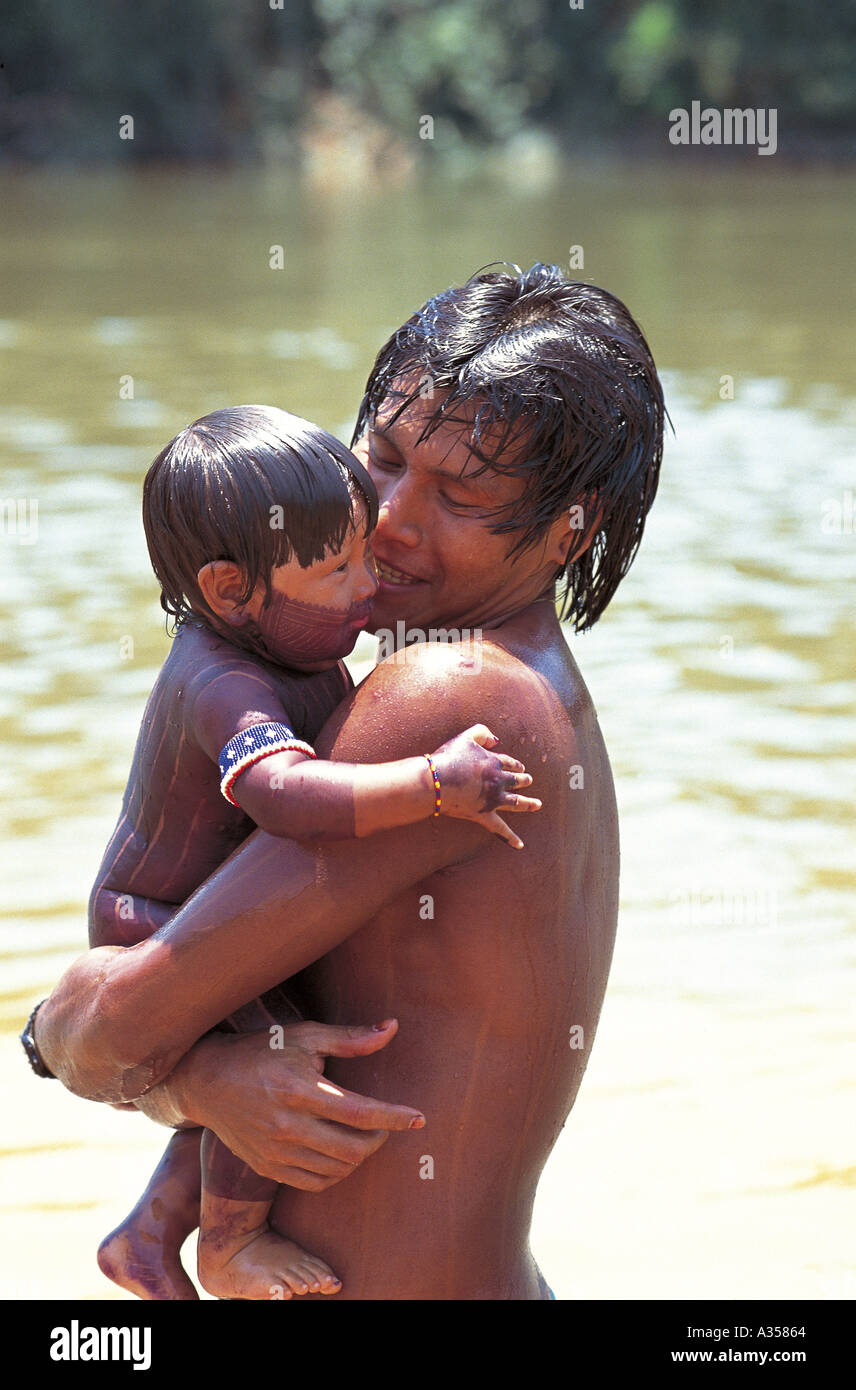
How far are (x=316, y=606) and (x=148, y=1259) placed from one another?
824 mm

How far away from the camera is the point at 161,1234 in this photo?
2166 mm

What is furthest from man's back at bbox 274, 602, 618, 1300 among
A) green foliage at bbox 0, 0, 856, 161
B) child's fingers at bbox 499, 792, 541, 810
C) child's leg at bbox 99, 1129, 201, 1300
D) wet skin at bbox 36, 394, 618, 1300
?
green foliage at bbox 0, 0, 856, 161

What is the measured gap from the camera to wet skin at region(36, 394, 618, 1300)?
1791 mm

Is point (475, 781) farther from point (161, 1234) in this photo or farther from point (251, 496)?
point (161, 1234)

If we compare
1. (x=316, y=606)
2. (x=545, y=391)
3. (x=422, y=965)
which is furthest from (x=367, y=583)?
(x=422, y=965)

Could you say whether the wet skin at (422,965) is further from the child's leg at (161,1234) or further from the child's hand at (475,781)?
the child's leg at (161,1234)

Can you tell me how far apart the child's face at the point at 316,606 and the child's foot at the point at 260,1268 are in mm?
615

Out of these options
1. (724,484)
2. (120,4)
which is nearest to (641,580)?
(724,484)

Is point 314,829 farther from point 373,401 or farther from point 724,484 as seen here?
point 724,484

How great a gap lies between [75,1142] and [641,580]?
4.90 metres

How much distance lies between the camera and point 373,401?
207cm

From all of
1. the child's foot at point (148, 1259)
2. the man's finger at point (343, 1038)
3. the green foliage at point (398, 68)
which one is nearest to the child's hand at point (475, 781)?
the man's finger at point (343, 1038)

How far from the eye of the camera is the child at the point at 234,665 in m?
1.88

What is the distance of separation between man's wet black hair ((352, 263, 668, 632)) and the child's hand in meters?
0.31
